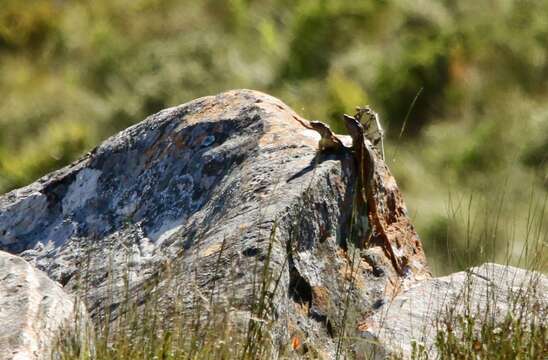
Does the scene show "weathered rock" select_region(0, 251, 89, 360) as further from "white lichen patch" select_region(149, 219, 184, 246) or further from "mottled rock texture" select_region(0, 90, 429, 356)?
"white lichen patch" select_region(149, 219, 184, 246)

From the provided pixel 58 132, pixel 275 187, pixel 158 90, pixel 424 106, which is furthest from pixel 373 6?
pixel 275 187

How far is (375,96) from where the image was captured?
32.3ft

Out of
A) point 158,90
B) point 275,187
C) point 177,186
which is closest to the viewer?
point 275,187

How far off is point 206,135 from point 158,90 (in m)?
5.52

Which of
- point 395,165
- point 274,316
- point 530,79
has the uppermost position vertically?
point 530,79

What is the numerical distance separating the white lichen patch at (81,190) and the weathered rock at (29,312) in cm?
95

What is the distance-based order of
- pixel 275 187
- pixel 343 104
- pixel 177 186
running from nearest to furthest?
1. pixel 275 187
2. pixel 177 186
3. pixel 343 104

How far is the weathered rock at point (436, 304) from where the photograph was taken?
368 centimetres

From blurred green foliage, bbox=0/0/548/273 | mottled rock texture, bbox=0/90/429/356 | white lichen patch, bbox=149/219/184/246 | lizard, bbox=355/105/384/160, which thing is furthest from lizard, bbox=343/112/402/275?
blurred green foliage, bbox=0/0/548/273

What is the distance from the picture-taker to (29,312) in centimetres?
345

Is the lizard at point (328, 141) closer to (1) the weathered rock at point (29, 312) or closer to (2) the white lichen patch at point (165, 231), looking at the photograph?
(2) the white lichen patch at point (165, 231)

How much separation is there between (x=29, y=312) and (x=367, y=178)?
60.8 inches

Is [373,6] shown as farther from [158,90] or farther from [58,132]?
[58,132]

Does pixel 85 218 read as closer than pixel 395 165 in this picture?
Yes
